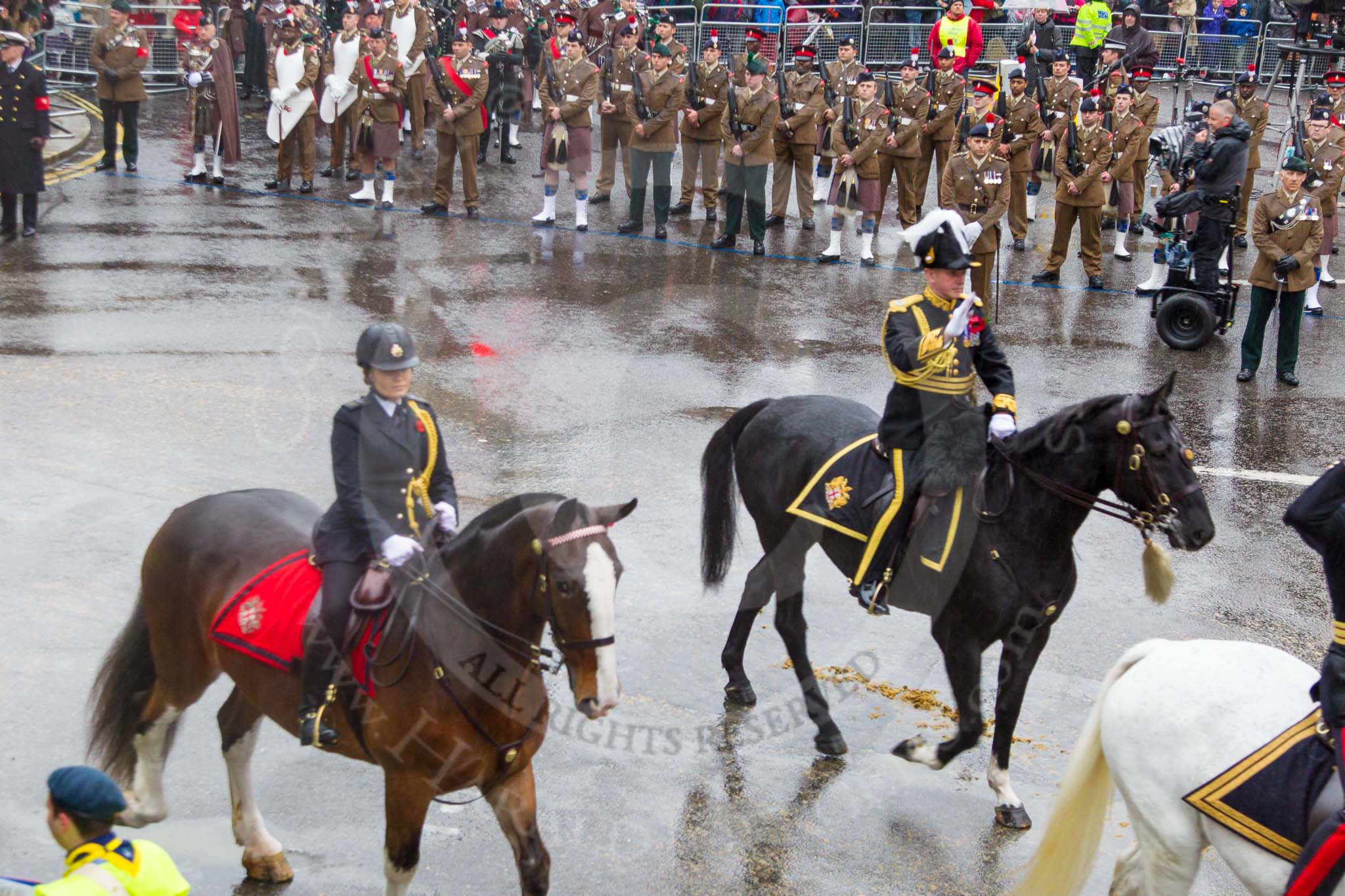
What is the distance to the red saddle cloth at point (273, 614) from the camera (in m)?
4.89

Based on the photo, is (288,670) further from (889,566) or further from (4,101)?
(4,101)

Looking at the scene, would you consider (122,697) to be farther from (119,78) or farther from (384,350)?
(119,78)

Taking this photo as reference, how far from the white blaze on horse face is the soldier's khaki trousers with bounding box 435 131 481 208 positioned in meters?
13.1

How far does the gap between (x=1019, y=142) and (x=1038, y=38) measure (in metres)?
4.79

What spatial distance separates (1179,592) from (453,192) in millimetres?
12335

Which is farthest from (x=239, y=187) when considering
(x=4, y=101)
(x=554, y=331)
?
(x=554, y=331)

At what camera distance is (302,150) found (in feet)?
57.5

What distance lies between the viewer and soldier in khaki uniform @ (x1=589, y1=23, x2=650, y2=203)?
1717 cm

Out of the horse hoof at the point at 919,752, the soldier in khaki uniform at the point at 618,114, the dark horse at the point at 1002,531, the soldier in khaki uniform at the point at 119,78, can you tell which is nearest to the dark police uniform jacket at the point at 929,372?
the dark horse at the point at 1002,531

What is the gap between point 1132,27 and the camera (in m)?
20.5

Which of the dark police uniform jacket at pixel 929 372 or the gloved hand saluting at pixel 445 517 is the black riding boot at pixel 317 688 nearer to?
the gloved hand saluting at pixel 445 517

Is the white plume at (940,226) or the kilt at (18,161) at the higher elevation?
the white plume at (940,226)

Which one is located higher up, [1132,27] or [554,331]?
[1132,27]

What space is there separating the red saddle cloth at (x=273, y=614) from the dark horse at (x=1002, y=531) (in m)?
2.43
